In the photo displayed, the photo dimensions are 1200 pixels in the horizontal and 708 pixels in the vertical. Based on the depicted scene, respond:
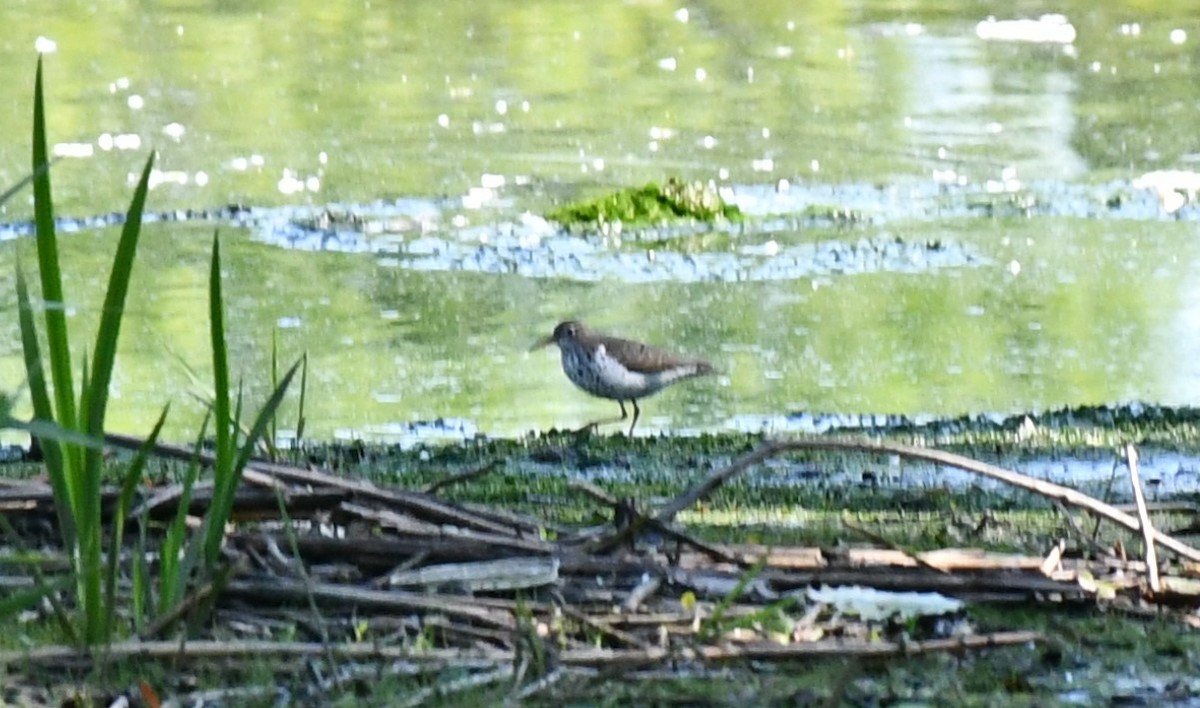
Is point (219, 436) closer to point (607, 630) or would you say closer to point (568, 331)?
point (607, 630)

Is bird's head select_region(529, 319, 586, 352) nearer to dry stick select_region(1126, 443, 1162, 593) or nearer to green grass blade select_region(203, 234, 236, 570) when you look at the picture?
dry stick select_region(1126, 443, 1162, 593)

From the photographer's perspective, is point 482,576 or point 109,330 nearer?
point 109,330

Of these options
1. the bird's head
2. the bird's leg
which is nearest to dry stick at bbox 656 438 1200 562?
the bird's leg

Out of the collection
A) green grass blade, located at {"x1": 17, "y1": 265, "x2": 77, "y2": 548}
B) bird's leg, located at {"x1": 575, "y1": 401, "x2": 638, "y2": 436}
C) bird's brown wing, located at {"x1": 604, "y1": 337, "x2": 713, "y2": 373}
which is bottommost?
bird's leg, located at {"x1": 575, "y1": 401, "x2": 638, "y2": 436}

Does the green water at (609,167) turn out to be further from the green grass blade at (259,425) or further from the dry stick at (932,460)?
the dry stick at (932,460)

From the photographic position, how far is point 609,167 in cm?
1271

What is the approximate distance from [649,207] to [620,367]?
412cm

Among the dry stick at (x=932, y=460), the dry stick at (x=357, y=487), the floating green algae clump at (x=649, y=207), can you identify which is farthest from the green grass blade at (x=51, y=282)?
the floating green algae clump at (x=649, y=207)

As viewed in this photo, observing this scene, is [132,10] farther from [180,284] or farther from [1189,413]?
[1189,413]

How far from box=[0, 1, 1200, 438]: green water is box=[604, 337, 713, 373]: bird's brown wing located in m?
0.39

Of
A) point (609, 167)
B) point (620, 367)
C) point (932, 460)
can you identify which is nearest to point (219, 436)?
A: point (932, 460)

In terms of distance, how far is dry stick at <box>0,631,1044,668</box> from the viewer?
297 centimetres

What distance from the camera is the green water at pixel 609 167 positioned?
26.1 ft

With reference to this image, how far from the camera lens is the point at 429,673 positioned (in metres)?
2.98
